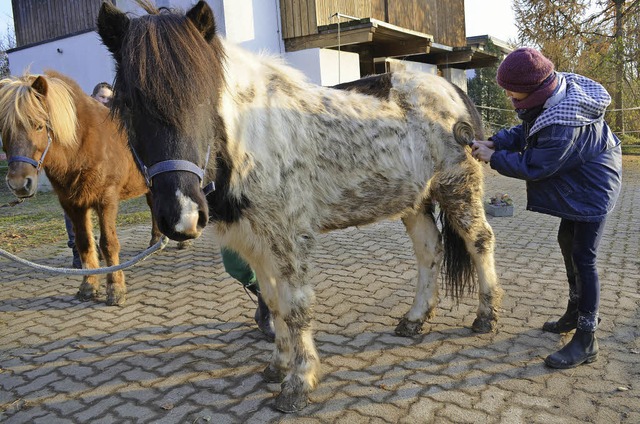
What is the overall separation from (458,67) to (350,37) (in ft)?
32.6

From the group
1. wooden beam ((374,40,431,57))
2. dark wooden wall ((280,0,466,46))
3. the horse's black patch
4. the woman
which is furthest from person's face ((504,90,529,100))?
wooden beam ((374,40,431,57))

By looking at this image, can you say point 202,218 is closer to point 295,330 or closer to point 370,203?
point 295,330

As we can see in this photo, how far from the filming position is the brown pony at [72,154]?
13.5 feet

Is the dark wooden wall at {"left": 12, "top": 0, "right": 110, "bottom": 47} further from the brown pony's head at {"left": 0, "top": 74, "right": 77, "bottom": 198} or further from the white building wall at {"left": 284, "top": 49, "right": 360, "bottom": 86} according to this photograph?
the brown pony's head at {"left": 0, "top": 74, "right": 77, "bottom": 198}

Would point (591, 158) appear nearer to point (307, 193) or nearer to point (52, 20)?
point (307, 193)

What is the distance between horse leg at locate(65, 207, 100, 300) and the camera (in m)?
4.84

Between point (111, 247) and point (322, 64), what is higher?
point (322, 64)

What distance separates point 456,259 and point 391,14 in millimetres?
11564

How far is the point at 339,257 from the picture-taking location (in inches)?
241

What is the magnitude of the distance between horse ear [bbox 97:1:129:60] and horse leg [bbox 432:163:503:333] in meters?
2.38

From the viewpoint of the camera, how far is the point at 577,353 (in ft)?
10.2

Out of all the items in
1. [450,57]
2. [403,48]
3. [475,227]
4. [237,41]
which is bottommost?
[475,227]

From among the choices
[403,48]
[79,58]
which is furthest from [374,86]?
[79,58]

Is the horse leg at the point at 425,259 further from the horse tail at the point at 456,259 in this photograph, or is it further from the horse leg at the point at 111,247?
the horse leg at the point at 111,247
